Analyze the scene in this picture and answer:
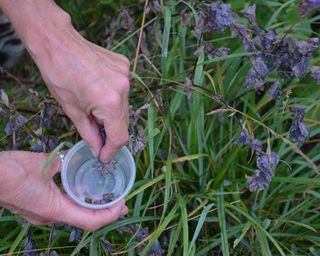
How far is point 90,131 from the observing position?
1318 millimetres

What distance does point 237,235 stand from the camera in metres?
1.73

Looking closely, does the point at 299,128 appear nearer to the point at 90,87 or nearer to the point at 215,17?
the point at 215,17

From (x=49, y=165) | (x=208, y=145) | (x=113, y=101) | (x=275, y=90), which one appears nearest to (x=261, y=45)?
(x=275, y=90)

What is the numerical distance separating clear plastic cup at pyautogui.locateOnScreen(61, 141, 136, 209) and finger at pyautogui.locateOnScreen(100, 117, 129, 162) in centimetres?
13

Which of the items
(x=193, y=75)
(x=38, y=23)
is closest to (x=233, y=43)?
(x=193, y=75)

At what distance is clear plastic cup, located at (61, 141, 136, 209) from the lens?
145 centimetres

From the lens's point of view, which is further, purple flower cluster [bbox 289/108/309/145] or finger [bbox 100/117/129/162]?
purple flower cluster [bbox 289/108/309/145]

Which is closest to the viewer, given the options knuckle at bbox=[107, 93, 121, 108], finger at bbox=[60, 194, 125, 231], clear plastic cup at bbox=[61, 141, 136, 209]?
knuckle at bbox=[107, 93, 121, 108]

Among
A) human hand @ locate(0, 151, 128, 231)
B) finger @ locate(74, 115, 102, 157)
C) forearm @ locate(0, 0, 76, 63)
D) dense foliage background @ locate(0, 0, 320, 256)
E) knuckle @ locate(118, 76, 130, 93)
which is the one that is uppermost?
forearm @ locate(0, 0, 76, 63)

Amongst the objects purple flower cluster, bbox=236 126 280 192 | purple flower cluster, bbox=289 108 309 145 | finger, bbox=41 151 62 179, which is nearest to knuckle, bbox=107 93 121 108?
finger, bbox=41 151 62 179

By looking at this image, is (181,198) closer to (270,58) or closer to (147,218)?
(147,218)

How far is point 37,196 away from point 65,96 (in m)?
0.24

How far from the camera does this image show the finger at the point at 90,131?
132 centimetres

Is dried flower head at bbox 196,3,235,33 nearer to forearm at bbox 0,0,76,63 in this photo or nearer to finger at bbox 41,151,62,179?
forearm at bbox 0,0,76,63
